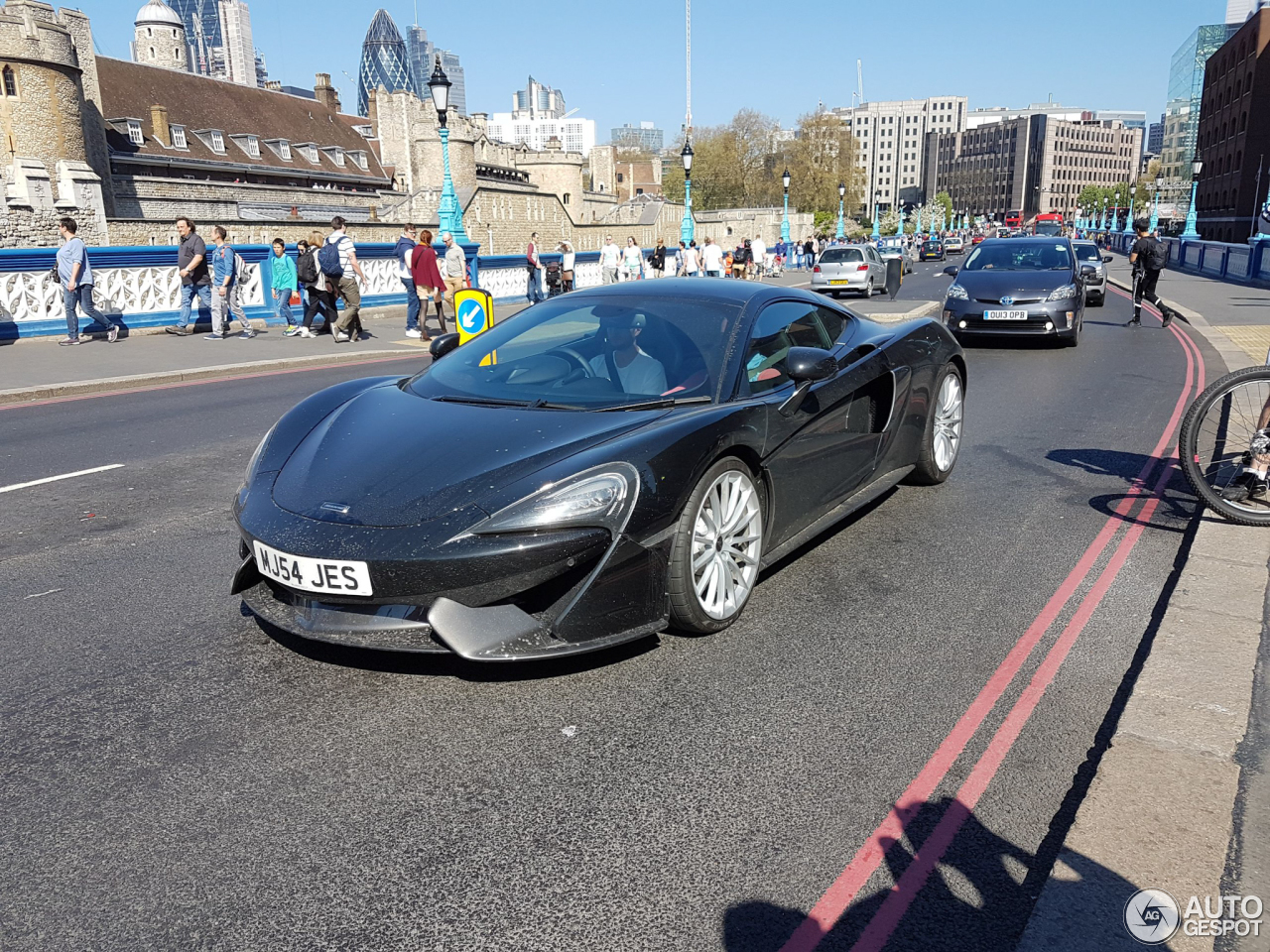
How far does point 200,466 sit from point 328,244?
33.2 ft

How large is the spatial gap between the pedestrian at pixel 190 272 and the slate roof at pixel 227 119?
2002 inches

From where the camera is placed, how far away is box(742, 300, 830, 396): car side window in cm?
450

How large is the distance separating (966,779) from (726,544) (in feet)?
4.48

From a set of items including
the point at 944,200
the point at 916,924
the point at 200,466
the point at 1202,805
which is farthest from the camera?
the point at 944,200

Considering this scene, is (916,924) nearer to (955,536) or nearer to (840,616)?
(840,616)

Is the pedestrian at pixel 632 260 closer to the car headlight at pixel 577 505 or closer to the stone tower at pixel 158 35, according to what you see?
the car headlight at pixel 577 505

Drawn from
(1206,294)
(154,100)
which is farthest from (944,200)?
(1206,294)

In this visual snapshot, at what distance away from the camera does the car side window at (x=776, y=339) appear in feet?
14.8

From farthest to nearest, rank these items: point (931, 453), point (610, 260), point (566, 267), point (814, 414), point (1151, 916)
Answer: point (610, 260) → point (566, 267) → point (931, 453) → point (814, 414) → point (1151, 916)

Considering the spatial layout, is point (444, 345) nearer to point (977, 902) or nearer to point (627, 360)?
point (627, 360)

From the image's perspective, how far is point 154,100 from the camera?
66250 mm

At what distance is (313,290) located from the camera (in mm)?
17844

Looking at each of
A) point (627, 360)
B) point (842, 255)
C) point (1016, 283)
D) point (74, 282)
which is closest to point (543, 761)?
point (627, 360)

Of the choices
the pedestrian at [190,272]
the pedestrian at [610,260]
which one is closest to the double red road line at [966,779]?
the pedestrian at [190,272]
